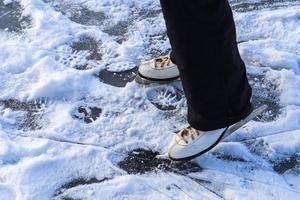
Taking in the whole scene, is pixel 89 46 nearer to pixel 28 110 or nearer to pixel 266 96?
pixel 28 110

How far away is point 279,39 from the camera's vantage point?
1820 mm

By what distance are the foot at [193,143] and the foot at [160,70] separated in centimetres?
30

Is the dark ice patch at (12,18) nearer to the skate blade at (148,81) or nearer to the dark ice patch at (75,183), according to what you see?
the skate blade at (148,81)

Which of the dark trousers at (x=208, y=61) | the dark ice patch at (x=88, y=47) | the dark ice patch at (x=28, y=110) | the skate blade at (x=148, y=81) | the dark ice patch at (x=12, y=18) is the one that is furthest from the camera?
the dark ice patch at (x=12, y=18)

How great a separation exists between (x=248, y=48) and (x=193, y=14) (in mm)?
688

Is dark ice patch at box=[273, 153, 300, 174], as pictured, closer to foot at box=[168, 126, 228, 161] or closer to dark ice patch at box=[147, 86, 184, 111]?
foot at box=[168, 126, 228, 161]

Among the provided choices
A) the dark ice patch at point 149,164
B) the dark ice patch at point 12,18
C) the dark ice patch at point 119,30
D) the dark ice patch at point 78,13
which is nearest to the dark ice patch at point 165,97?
the dark ice patch at point 149,164

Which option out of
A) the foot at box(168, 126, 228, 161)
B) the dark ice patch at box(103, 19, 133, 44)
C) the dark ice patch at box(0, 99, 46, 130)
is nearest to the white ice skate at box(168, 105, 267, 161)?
the foot at box(168, 126, 228, 161)

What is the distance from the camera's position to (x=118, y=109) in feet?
5.23

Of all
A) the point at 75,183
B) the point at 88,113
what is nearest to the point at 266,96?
the point at 88,113

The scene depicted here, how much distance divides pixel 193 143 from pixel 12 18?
1.02 meters

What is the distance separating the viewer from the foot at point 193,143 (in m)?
1.37

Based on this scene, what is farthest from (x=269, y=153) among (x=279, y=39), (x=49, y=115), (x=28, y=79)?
(x=28, y=79)

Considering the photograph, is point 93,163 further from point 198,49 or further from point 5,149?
point 198,49
